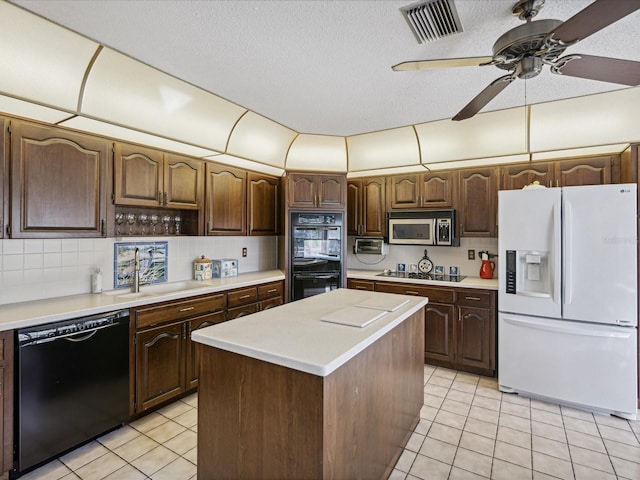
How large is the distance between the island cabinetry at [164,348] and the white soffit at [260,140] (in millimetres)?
1592

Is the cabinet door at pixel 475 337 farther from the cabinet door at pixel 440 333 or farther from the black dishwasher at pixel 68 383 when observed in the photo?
the black dishwasher at pixel 68 383

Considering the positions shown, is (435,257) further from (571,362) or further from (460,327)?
(571,362)

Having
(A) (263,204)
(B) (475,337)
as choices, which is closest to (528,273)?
(B) (475,337)

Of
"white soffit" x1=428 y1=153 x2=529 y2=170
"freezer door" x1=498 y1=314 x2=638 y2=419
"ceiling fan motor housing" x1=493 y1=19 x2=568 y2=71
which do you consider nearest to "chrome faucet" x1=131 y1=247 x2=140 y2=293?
"ceiling fan motor housing" x1=493 y1=19 x2=568 y2=71

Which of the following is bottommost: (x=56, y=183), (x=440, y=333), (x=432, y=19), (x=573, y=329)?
(x=440, y=333)

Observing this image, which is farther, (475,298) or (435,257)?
(435,257)

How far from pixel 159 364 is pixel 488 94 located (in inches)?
117

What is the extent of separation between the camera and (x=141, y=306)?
250 centimetres

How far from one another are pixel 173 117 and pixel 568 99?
3.43 m

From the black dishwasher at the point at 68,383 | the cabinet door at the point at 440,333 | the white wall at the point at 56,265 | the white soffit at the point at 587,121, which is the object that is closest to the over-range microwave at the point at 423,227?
the cabinet door at the point at 440,333

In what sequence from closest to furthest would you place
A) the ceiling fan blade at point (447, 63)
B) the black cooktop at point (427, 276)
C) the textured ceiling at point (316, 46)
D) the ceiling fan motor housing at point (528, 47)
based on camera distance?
the ceiling fan motor housing at point (528, 47)
the ceiling fan blade at point (447, 63)
the textured ceiling at point (316, 46)
the black cooktop at point (427, 276)

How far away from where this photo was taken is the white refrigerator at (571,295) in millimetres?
2605

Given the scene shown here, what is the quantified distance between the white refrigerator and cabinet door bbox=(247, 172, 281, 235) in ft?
8.44

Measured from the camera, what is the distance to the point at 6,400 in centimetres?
188
